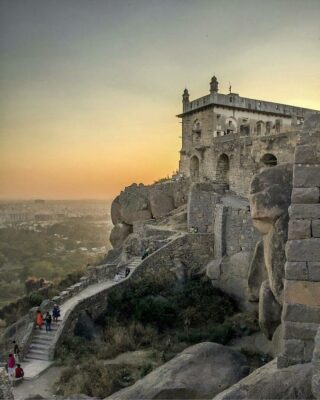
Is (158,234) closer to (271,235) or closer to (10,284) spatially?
(271,235)

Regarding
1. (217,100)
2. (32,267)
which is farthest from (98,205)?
(217,100)

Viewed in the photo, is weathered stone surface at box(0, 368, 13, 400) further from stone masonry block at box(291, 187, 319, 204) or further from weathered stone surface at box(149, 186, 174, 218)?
weathered stone surface at box(149, 186, 174, 218)

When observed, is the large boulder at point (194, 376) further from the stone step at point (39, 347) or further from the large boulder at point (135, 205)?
the large boulder at point (135, 205)

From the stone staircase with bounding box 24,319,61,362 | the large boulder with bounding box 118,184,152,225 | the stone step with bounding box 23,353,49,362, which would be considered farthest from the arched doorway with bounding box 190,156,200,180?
the stone step with bounding box 23,353,49,362

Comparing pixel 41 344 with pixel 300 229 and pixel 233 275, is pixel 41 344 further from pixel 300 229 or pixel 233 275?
pixel 300 229

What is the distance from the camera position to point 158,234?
2255 centimetres

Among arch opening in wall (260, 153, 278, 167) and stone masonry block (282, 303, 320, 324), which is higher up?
arch opening in wall (260, 153, 278, 167)

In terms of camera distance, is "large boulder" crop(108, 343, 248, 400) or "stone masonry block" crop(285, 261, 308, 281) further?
"large boulder" crop(108, 343, 248, 400)

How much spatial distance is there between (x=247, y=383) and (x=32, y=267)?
5938cm

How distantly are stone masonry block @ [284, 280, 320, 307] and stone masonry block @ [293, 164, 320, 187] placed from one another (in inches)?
58.3

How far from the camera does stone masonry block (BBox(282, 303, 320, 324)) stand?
236 inches

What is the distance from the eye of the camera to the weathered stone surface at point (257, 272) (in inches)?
450

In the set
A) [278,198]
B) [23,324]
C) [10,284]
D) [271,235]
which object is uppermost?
[278,198]

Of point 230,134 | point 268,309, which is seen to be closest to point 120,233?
point 230,134
